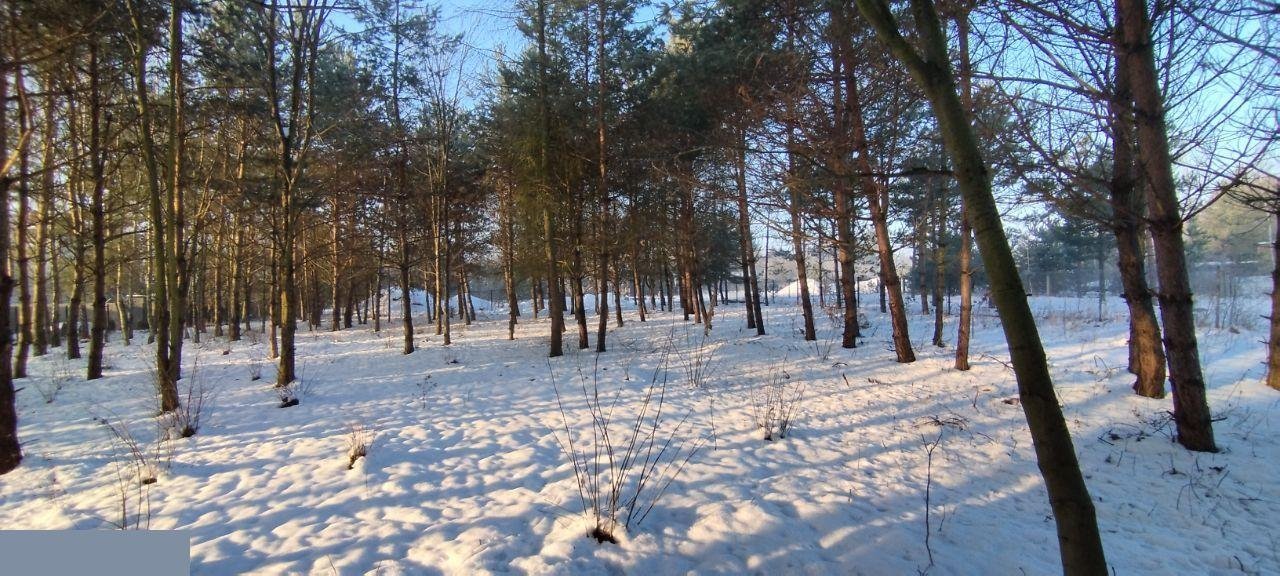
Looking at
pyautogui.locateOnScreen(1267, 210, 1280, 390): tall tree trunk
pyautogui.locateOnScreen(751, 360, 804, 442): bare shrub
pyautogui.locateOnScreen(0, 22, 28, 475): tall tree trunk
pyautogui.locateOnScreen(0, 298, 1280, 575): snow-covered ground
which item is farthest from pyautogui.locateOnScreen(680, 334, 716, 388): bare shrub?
pyautogui.locateOnScreen(1267, 210, 1280, 390): tall tree trunk

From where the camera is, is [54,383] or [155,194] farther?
[54,383]

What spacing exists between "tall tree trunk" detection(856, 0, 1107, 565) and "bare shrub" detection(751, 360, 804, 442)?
10.6 ft

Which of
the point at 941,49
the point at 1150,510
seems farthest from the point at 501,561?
the point at 1150,510

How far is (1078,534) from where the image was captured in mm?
1822

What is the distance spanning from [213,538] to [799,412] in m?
5.66

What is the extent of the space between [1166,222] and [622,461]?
552 cm

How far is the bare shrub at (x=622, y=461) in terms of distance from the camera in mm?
3210

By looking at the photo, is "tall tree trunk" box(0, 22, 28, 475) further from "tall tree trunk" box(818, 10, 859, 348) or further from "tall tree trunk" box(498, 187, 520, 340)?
"tall tree trunk" box(498, 187, 520, 340)

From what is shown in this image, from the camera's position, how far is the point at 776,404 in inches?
248

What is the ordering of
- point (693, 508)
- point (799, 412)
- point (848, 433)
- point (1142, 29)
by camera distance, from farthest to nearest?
point (799, 412) → point (848, 433) → point (1142, 29) → point (693, 508)

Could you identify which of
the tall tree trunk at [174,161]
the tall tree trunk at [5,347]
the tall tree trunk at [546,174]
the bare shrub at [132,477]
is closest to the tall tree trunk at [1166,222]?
the bare shrub at [132,477]

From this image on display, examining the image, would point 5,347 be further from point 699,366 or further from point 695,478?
point 699,366

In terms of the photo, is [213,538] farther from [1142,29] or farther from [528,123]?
[528,123]

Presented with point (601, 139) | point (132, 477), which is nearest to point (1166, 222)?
A: point (132, 477)
